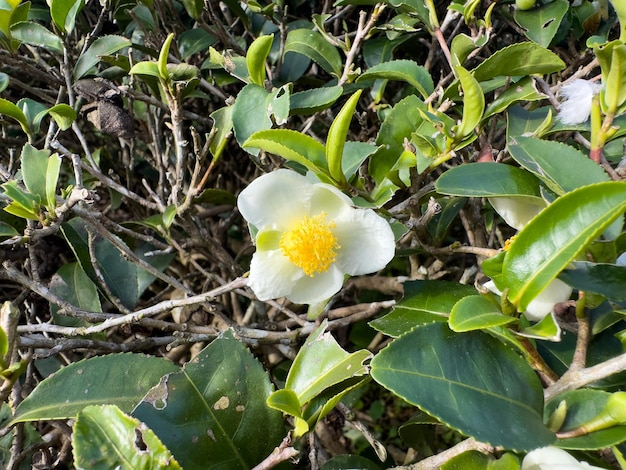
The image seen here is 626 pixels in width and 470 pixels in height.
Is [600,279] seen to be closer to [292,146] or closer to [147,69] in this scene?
[292,146]

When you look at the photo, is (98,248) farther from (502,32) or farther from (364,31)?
(502,32)

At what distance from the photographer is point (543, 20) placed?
955 millimetres

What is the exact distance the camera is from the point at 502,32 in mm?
1320

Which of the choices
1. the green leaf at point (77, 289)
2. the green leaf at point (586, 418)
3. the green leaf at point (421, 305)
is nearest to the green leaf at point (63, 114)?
the green leaf at point (77, 289)

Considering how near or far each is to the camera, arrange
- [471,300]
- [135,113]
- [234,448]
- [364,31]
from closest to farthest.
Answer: [471,300]
[234,448]
[364,31]
[135,113]

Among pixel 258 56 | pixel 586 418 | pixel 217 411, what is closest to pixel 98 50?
pixel 258 56

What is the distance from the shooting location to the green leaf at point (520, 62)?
752 millimetres

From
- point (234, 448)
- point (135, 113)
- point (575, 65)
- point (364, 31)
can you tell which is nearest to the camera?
point (234, 448)

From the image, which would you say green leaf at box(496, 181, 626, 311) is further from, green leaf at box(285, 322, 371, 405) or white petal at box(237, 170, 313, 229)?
white petal at box(237, 170, 313, 229)

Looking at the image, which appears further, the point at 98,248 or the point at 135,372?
the point at 98,248

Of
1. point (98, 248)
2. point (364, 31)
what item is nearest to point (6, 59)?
point (98, 248)

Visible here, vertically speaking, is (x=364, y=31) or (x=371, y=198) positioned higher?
(x=364, y=31)

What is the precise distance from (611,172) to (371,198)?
321 mm

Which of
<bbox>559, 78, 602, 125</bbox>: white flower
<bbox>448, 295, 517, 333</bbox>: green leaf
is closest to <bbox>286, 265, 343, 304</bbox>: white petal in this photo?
<bbox>448, 295, 517, 333</bbox>: green leaf
